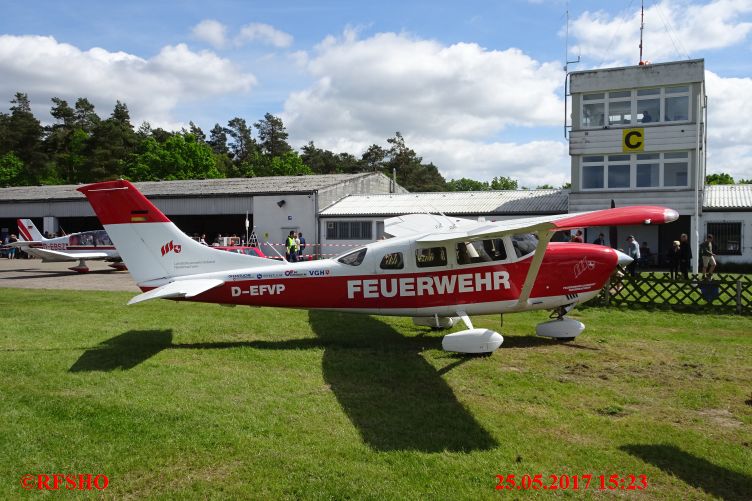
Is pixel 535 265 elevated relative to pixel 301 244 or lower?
elevated

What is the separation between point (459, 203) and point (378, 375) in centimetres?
2528

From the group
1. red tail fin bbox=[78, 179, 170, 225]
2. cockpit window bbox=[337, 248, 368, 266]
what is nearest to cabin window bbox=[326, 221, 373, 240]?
cockpit window bbox=[337, 248, 368, 266]

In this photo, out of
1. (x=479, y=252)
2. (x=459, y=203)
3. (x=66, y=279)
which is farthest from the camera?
(x=459, y=203)

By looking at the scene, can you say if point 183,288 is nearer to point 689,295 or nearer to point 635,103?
point 689,295

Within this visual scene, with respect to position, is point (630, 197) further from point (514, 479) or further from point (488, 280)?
point (514, 479)

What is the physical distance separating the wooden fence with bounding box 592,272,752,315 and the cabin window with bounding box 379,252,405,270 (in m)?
7.41

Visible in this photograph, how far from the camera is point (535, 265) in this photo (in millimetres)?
8477

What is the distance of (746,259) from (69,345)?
1082 inches

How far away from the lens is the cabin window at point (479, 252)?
938cm

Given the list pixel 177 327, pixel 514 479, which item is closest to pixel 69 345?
pixel 177 327

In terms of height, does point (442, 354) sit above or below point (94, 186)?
below

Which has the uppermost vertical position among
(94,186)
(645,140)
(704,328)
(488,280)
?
(645,140)

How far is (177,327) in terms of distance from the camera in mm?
11258

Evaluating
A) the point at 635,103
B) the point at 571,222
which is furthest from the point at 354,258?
the point at 635,103
